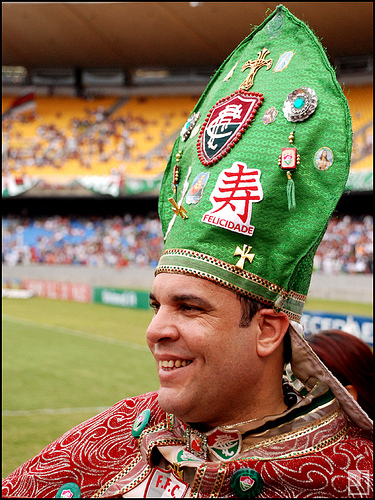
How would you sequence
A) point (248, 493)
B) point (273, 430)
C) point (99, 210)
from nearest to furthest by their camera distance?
1. point (248, 493)
2. point (273, 430)
3. point (99, 210)

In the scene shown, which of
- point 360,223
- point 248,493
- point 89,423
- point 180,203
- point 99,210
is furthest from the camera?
point 99,210

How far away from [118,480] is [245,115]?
3.77 feet

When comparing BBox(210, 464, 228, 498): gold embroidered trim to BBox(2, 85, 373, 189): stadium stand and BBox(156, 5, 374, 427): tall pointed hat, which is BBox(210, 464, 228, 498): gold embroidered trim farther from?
BBox(2, 85, 373, 189): stadium stand

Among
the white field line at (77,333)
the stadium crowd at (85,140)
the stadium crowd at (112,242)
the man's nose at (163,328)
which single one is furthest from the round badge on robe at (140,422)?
the stadium crowd at (85,140)

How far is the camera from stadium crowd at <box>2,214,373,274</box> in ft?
68.8

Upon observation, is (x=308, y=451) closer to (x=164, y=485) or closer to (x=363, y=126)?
(x=164, y=485)

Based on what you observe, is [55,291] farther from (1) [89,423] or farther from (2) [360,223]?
(1) [89,423]

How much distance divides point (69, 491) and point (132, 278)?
65.3 feet

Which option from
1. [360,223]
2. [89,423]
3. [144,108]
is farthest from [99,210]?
[89,423]

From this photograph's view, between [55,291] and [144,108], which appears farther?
[144,108]

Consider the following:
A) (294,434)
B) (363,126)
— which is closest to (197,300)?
(294,434)

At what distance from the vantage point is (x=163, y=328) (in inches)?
64.0

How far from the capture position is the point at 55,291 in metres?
20.1

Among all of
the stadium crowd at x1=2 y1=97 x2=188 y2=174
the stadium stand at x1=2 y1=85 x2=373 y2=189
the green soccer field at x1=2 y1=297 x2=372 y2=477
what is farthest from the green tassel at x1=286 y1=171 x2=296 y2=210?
the stadium crowd at x1=2 y1=97 x2=188 y2=174
